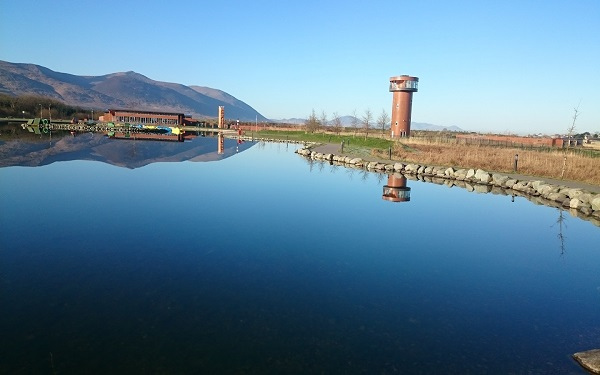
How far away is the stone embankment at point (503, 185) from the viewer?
1770cm

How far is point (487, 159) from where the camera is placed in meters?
30.6

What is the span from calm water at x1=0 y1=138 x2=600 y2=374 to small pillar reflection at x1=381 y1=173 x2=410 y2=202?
9.53 feet

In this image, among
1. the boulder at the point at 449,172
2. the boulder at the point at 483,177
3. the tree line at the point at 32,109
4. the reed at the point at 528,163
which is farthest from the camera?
the tree line at the point at 32,109

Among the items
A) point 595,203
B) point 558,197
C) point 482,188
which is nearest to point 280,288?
point 595,203

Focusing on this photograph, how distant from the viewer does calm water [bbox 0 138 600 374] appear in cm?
579

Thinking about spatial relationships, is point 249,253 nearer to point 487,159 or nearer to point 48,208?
point 48,208

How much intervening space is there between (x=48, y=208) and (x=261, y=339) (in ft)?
34.5

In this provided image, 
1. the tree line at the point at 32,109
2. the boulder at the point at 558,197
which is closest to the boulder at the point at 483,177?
the boulder at the point at 558,197

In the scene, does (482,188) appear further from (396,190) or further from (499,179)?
(396,190)

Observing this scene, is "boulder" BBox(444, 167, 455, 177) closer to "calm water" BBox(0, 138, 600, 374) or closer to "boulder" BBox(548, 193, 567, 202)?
"boulder" BBox(548, 193, 567, 202)

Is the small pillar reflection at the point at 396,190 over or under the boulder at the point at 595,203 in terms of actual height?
under

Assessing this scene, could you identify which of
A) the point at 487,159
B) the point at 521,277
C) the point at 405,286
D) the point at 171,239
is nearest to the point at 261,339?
the point at 405,286

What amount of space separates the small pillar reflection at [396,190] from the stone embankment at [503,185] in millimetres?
2058

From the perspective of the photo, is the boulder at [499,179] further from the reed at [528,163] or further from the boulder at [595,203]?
the boulder at [595,203]
